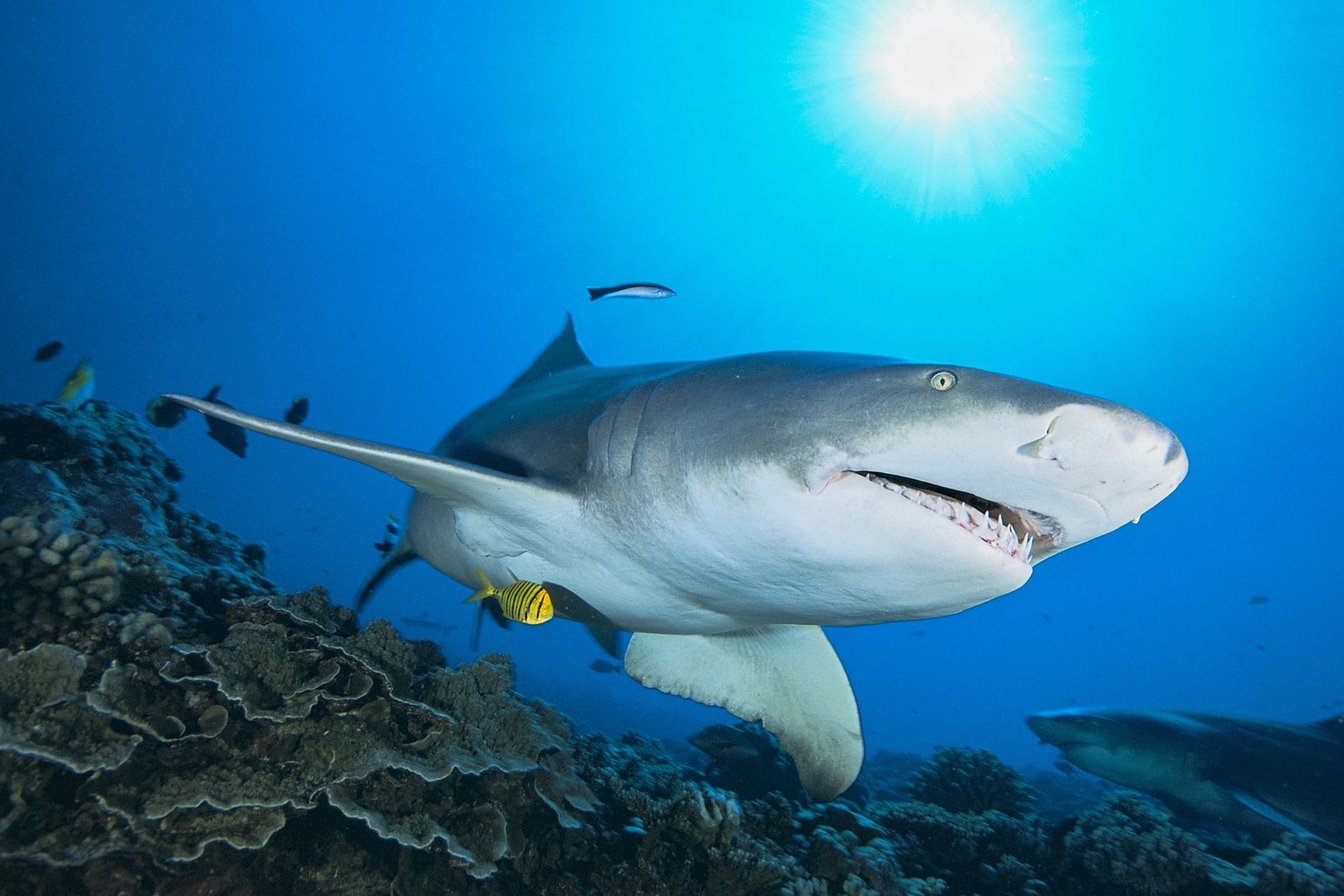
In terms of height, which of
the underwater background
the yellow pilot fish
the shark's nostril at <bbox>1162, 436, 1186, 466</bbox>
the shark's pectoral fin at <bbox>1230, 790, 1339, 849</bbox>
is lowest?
the yellow pilot fish

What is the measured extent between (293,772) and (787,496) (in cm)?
244

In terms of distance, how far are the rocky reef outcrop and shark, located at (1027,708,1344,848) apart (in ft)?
6.52

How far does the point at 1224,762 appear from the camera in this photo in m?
6.92

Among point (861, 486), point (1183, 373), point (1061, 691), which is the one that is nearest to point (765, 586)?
point (861, 486)

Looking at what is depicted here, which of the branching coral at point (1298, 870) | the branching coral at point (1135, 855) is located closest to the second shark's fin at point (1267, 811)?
the branching coral at point (1298, 870)

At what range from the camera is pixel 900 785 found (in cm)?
1342

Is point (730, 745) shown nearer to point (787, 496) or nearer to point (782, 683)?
point (782, 683)

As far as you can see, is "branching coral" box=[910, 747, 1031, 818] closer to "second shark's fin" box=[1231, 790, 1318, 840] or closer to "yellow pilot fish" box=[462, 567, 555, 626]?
"second shark's fin" box=[1231, 790, 1318, 840]

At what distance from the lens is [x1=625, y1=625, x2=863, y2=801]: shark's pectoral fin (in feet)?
12.0

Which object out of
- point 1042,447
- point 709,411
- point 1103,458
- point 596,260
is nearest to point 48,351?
point 709,411

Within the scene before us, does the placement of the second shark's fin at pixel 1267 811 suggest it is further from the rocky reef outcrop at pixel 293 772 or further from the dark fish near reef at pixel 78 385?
the dark fish near reef at pixel 78 385

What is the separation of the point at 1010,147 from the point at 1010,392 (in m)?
44.0

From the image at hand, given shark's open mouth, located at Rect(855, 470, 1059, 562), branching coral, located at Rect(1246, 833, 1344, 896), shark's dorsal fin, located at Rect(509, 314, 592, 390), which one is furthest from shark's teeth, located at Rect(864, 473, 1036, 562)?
branching coral, located at Rect(1246, 833, 1344, 896)

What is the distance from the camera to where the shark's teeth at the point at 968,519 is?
182 cm
